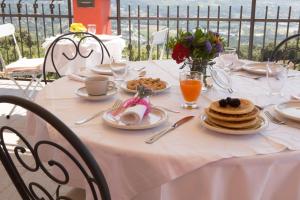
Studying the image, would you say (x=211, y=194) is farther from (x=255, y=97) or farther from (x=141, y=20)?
(x=141, y=20)

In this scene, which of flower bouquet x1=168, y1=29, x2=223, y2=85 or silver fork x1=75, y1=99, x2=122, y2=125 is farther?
flower bouquet x1=168, y1=29, x2=223, y2=85

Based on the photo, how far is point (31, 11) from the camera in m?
5.57

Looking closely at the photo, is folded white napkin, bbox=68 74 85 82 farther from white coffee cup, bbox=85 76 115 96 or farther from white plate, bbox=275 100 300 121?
white plate, bbox=275 100 300 121

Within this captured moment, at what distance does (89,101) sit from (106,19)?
3.93 meters

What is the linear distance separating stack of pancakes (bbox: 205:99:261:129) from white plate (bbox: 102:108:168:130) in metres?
0.20

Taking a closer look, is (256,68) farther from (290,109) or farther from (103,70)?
(103,70)

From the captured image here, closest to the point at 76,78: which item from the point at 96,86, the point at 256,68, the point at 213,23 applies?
the point at 96,86

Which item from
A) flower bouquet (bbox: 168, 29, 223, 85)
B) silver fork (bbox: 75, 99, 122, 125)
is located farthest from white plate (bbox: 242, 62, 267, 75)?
silver fork (bbox: 75, 99, 122, 125)

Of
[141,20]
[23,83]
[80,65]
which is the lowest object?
[23,83]

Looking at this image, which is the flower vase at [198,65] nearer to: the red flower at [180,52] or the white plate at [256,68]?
the red flower at [180,52]

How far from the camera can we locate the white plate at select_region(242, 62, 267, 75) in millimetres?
2205

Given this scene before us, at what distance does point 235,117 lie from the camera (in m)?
1.34

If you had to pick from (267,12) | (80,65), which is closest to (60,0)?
(80,65)

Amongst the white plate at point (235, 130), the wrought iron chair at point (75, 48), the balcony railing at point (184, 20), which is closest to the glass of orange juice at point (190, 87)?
the white plate at point (235, 130)
